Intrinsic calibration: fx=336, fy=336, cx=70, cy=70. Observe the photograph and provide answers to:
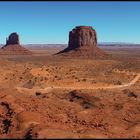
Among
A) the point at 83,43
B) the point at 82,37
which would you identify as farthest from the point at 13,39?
the point at 82,37

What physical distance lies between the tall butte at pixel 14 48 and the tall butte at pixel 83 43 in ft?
85.8

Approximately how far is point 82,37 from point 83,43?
2512mm

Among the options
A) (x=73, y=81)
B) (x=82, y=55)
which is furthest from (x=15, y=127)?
(x=82, y=55)

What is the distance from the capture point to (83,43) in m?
127

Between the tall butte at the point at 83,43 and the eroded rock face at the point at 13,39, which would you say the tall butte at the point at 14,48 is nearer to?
the eroded rock face at the point at 13,39

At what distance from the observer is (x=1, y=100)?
29531 millimetres

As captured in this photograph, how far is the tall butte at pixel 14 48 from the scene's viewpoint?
144500 millimetres

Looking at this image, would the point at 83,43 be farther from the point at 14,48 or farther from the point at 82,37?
the point at 14,48

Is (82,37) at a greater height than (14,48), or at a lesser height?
greater

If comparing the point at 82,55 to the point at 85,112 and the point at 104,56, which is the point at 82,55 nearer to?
the point at 104,56

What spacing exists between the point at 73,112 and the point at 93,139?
822 centimetres

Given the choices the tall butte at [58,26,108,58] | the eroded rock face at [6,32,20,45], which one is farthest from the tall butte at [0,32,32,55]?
the tall butte at [58,26,108,58]

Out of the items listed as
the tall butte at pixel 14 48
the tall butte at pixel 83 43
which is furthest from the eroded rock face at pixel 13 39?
the tall butte at pixel 83 43

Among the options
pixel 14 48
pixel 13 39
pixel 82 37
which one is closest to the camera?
pixel 82 37
